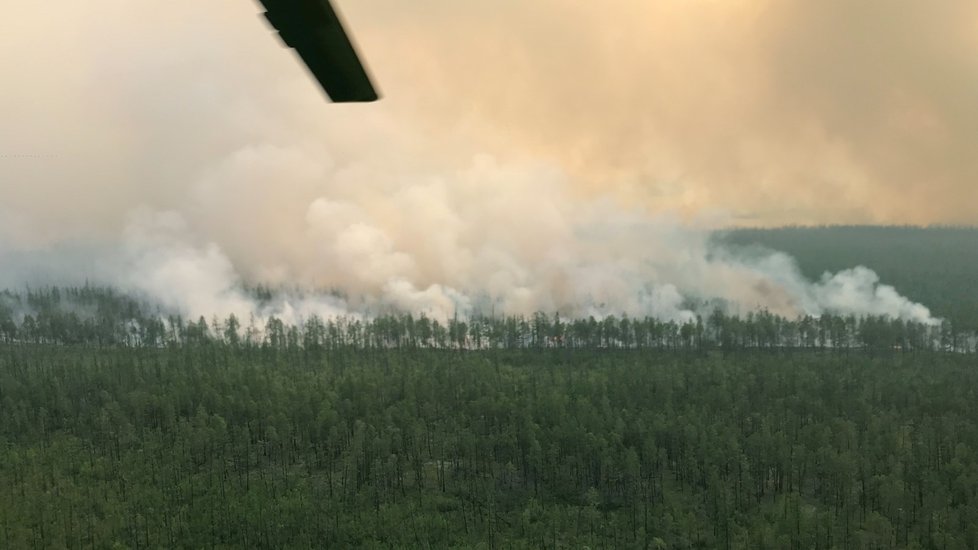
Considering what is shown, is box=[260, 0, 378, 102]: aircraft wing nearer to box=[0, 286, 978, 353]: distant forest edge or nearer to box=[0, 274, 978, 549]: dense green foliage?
box=[0, 274, 978, 549]: dense green foliage

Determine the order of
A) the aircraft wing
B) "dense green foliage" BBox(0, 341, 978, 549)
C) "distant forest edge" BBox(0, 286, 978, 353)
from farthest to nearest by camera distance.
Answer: "distant forest edge" BBox(0, 286, 978, 353), "dense green foliage" BBox(0, 341, 978, 549), the aircraft wing

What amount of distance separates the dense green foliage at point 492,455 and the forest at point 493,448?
157 millimetres

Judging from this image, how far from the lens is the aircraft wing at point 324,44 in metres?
1.59

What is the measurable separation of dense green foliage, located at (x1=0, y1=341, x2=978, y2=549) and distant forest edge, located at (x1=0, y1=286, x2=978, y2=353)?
38.9 feet

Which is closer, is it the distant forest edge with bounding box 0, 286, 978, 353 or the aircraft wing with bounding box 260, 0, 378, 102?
the aircraft wing with bounding box 260, 0, 378, 102

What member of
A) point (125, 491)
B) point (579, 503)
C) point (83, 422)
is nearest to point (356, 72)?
point (579, 503)

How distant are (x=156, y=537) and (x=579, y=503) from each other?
20.3m

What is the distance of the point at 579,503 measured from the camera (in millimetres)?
42500

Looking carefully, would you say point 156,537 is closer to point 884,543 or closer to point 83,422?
point 83,422

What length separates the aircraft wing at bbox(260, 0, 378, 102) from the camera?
1588 millimetres

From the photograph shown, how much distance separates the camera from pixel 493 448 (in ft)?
161

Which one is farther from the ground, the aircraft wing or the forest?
the aircraft wing

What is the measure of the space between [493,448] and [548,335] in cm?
→ 3787

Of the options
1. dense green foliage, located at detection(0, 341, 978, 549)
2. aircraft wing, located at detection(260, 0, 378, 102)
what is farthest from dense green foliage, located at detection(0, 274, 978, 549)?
aircraft wing, located at detection(260, 0, 378, 102)
